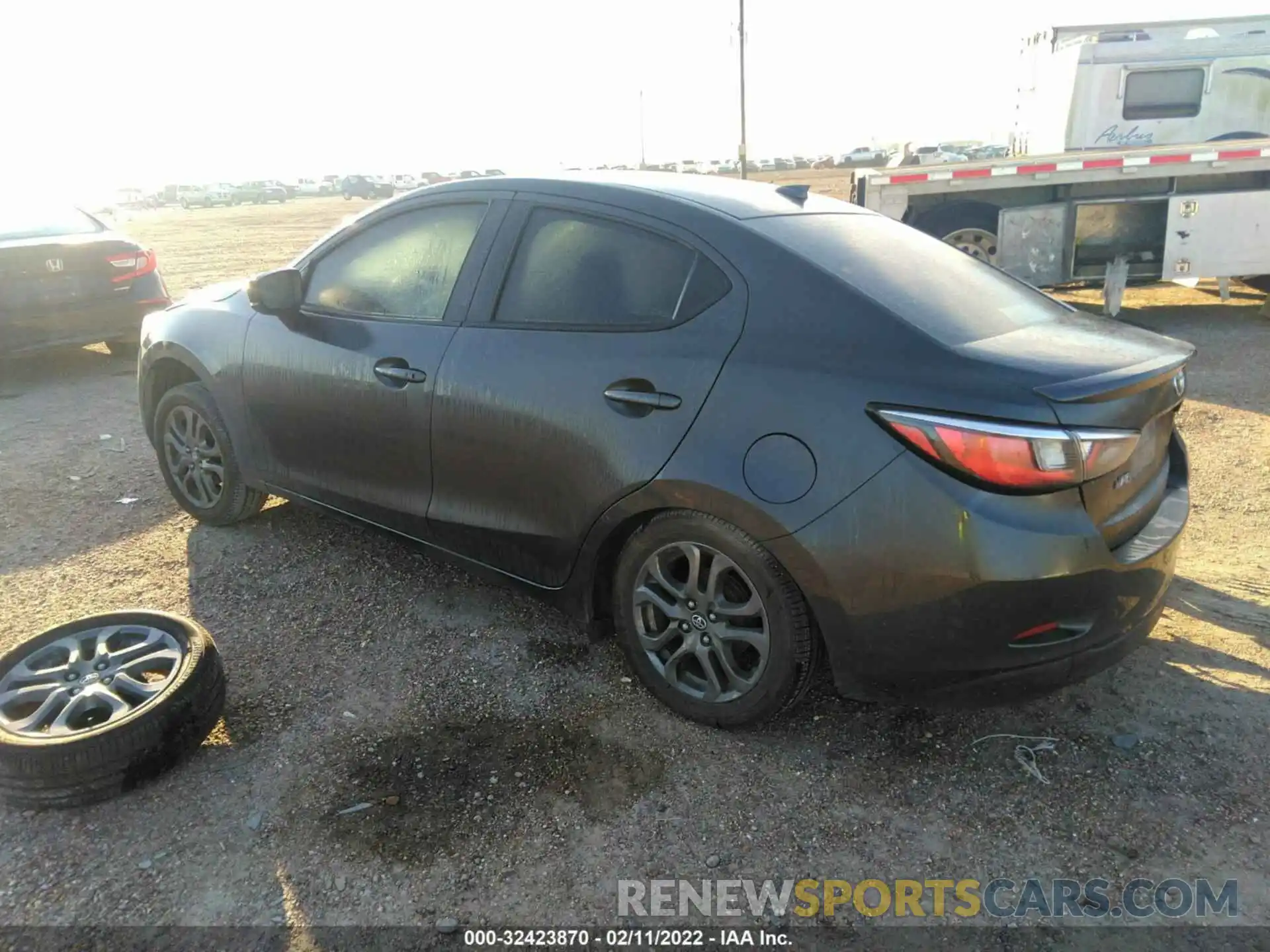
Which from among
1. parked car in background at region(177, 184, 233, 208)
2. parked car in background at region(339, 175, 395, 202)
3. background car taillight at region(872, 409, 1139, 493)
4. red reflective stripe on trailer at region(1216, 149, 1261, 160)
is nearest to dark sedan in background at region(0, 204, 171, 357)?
background car taillight at region(872, 409, 1139, 493)

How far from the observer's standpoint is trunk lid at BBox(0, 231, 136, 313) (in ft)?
23.0

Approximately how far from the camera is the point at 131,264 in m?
7.71

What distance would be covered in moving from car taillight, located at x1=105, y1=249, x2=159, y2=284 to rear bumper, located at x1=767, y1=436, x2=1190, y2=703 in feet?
23.9

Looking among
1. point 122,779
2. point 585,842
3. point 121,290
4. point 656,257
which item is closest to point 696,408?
point 656,257

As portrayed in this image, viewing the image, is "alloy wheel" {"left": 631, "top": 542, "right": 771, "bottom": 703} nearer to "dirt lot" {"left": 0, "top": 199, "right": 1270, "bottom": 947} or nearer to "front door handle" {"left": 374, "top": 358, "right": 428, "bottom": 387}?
"dirt lot" {"left": 0, "top": 199, "right": 1270, "bottom": 947}

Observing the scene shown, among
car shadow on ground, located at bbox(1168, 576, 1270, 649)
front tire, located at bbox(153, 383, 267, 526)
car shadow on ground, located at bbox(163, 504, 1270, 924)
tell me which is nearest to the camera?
car shadow on ground, located at bbox(163, 504, 1270, 924)

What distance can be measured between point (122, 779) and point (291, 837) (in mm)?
542

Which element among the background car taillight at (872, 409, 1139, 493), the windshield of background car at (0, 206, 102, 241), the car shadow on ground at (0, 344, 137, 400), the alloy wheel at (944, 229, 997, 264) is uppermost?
the windshield of background car at (0, 206, 102, 241)

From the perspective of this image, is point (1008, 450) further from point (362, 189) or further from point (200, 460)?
point (362, 189)

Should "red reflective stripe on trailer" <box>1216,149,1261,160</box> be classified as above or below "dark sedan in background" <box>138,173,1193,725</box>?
above

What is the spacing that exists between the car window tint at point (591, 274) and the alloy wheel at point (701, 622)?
0.75 meters

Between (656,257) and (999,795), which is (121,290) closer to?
(656,257)

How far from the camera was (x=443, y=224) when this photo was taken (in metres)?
3.37

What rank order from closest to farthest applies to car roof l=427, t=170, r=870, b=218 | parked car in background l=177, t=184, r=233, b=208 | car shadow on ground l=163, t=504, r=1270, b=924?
car shadow on ground l=163, t=504, r=1270, b=924 → car roof l=427, t=170, r=870, b=218 → parked car in background l=177, t=184, r=233, b=208
